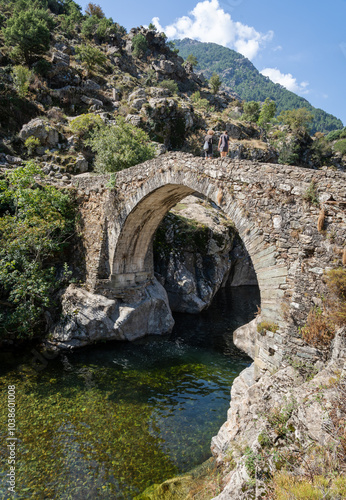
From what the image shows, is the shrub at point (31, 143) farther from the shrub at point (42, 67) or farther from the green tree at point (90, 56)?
the green tree at point (90, 56)

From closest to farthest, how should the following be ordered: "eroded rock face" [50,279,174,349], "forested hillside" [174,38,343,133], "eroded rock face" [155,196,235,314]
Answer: "eroded rock face" [50,279,174,349]
"eroded rock face" [155,196,235,314]
"forested hillside" [174,38,343,133]

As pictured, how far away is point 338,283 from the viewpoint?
200 inches

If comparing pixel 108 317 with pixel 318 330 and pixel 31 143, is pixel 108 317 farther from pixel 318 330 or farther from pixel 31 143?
pixel 31 143

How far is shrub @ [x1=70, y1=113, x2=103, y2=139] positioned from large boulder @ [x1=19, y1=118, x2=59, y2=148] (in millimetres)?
1863

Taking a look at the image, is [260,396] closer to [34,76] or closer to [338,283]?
[338,283]

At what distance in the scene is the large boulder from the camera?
66.8 feet

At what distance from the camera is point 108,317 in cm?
1181

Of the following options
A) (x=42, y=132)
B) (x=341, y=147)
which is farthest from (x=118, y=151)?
(x=341, y=147)

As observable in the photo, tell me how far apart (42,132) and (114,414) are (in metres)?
20.7

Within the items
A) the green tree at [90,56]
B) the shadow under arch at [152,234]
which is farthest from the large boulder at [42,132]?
the green tree at [90,56]

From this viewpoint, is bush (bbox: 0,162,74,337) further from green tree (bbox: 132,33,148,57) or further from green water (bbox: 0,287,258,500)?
green tree (bbox: 132,33,148,57)

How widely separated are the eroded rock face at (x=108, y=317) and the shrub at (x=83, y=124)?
1614 cm

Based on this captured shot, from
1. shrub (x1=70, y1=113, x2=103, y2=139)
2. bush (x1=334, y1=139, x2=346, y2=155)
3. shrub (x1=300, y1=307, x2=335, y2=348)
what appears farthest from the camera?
bush (x1=334, y1=139, x2=346, y2=155)

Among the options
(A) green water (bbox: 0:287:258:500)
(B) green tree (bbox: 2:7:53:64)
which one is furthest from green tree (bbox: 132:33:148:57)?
(A) green water (bbox: 0:287:258:500)
